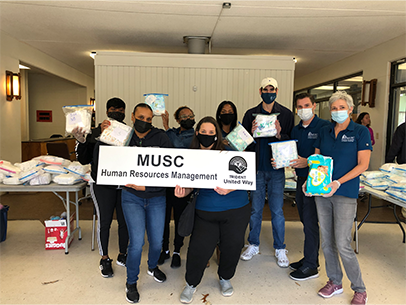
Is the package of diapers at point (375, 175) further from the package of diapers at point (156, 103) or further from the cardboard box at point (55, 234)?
the cardboard box at point (55, 234)

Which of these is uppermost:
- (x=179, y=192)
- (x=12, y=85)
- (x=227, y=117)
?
(x=12, y=85)

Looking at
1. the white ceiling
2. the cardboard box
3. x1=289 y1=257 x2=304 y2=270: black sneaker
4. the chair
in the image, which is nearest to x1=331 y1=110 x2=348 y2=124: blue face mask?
x1=289 y1=257 x2=304 y2=270: black sneaker

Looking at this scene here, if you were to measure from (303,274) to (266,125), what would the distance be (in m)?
1.38

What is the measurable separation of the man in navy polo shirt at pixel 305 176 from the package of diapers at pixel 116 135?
142 cm

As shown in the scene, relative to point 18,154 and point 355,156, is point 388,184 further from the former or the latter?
point 18,154

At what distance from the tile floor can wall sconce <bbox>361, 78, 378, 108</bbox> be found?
3.64 metres

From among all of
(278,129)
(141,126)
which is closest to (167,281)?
(141,126)

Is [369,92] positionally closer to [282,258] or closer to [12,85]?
[282,258]

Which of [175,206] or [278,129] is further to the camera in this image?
[175,206]

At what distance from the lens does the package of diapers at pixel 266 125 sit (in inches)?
103

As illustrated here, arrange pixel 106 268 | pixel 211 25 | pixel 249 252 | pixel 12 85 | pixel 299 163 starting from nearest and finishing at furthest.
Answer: pixel 299 163 < pixel 106 268 < pixel 249 252 < pixel 211 25 < pixel 12 85

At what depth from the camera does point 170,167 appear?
222 centimetres

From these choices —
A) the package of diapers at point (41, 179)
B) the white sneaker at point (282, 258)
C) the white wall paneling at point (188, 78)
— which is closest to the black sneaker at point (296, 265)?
the white sneaker at point (282, 258)

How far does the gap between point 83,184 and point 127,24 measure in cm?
302
